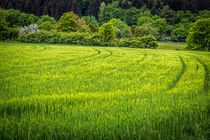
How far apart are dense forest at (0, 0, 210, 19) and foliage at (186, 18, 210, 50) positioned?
83585 mm

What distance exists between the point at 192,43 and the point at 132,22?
77.9 metres

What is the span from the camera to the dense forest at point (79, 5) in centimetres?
10199

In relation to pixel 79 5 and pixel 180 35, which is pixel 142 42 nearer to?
pixel 180 35

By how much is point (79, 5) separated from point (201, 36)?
9402cm

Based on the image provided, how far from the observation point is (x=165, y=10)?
121062 mm

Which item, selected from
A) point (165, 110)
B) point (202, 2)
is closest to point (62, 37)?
point (165, 110)

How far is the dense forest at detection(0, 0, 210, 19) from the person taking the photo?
101988 millimetres

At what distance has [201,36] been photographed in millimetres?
42375

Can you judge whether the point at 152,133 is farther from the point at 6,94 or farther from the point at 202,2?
the point at 202,2

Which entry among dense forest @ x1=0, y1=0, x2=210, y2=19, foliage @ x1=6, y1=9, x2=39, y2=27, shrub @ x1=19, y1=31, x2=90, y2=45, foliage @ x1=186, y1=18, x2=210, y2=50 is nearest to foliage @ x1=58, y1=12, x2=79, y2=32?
shrub @ x1=19, y1=31, x2=90, y2=45

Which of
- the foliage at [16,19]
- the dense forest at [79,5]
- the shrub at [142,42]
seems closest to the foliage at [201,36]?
the shrub at [142,42]

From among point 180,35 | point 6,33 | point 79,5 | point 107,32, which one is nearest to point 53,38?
point 6,33

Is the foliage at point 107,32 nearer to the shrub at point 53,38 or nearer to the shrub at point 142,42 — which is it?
the shrub at point 142,42

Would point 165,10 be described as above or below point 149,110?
above
